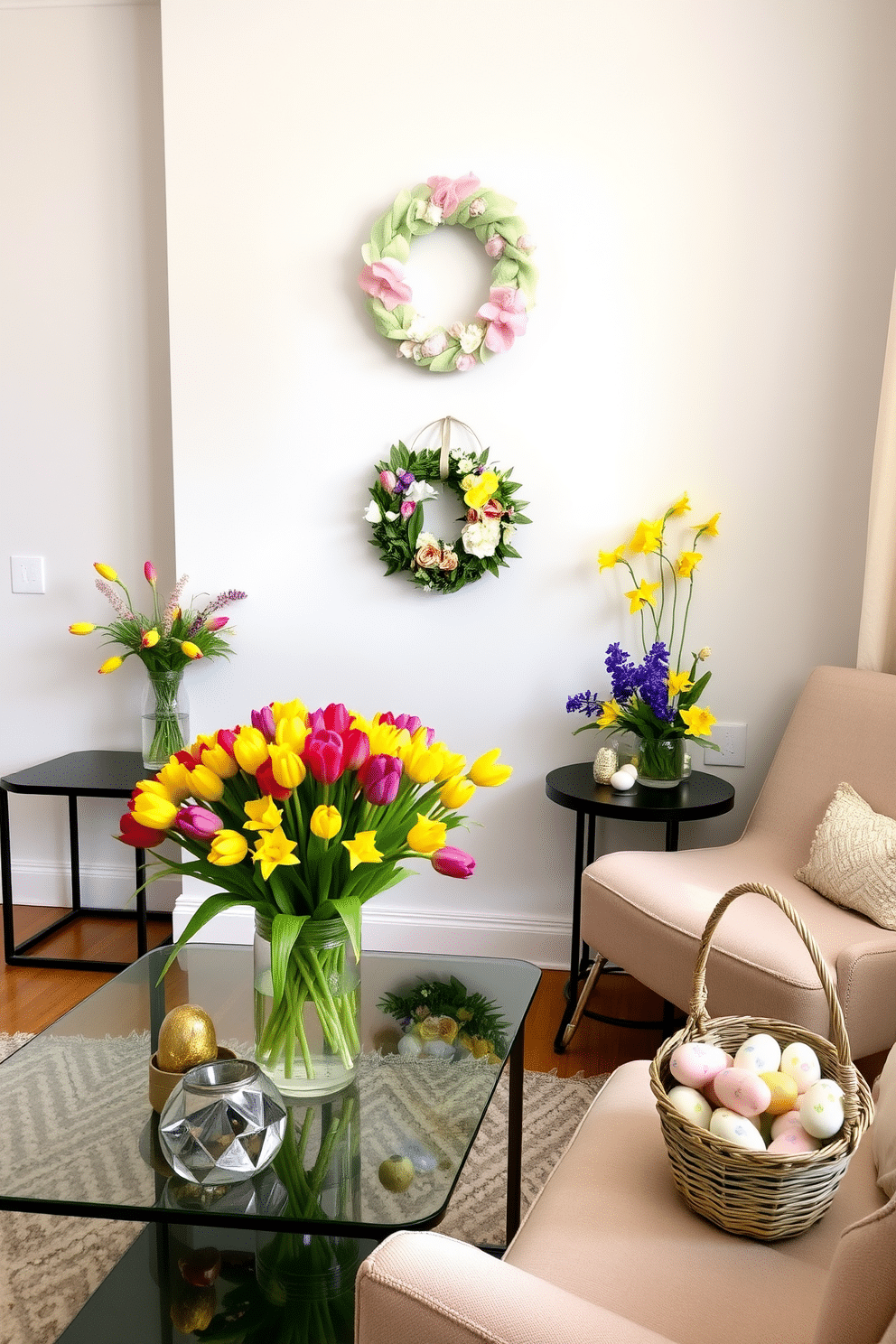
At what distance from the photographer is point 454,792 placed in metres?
1.35

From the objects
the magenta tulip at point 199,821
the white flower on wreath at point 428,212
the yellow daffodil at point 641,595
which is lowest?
the magenta tulip at point 199,821

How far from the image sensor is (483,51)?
8.91ft

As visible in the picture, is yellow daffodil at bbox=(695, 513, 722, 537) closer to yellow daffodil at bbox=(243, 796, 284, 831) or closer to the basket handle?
the basket handle

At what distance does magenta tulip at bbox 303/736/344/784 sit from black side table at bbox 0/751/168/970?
5.42ft

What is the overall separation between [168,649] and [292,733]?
1.69 meters

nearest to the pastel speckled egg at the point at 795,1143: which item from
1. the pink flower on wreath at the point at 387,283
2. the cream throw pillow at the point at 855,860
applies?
the cream throw pillow at the point at 855,860

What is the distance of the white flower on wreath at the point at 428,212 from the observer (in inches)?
106

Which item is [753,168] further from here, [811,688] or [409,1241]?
[409,1241]

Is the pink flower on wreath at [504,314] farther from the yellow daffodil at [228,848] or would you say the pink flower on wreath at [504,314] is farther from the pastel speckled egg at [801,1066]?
the pastel speckled egg at [801,1066]

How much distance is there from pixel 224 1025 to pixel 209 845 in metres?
0.41

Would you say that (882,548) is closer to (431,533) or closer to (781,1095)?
(431,533)

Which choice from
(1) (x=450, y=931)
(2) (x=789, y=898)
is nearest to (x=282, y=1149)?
(2) (x=789, y=898)

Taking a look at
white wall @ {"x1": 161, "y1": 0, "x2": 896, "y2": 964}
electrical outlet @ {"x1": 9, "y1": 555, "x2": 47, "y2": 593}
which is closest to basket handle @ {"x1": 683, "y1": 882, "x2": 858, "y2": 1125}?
white wall @ {"x1": 161, "y1": 0, "x2": 896, "y2": 964}

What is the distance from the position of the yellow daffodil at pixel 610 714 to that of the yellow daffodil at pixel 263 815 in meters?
1.48
